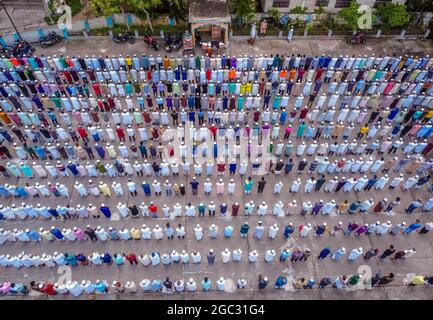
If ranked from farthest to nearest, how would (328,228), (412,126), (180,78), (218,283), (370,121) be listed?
(180,78) → (370,121) → (412,126) → (328,228) → (218,283)

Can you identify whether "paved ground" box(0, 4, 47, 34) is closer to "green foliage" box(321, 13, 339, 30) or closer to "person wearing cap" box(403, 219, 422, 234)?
"green foliage" box(321, 13, 339, 30)

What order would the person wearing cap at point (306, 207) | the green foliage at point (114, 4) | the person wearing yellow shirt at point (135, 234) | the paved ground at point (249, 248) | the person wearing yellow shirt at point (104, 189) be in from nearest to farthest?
the paved ground at point (249, 248) → the person wearing yellow shirt at point (135, 234) → the person wearing cap at point (306, 207) → the person wearing yellow shirt at point (104, 189) → the green foliage at point (114, 4)

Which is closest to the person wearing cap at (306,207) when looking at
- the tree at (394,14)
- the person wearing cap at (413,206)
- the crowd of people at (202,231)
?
the crowd of people at (202,231)

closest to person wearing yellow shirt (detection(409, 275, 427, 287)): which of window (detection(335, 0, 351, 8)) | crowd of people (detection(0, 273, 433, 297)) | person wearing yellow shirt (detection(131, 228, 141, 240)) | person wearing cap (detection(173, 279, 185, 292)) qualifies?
crowd of people (detection(0, 273, 433, 297))

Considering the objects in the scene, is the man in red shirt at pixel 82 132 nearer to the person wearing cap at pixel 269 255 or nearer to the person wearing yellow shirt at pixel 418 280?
the person wearing cap at pixel 269 255

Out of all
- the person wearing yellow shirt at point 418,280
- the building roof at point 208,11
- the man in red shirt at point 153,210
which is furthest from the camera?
the building roof at point 208,11
